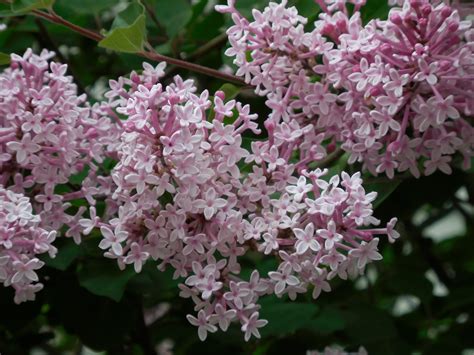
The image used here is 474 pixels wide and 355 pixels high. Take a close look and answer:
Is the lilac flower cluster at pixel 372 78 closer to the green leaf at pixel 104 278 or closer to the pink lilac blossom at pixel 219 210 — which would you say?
the pink lilac blossom at pixel 219 210

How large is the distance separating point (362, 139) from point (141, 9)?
0.46 meters

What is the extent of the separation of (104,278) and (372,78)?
1.87 ft

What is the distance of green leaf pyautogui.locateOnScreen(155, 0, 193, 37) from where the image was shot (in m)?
1.77

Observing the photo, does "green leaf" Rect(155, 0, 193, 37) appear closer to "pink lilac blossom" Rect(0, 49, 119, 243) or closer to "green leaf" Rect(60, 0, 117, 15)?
"green leaf" Rect(60, 0, 117, 15)

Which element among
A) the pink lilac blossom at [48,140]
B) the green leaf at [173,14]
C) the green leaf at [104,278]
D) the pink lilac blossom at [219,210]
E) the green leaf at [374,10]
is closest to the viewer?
the pink lilac blossom at [219,210]

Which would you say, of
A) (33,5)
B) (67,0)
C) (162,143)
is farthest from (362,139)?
(67,0)

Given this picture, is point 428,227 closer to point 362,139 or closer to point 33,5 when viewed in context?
point 362,139

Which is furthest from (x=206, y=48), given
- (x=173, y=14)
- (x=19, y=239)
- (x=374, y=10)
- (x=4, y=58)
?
(x=19, y=239)

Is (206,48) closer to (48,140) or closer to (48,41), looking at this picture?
(48,41)

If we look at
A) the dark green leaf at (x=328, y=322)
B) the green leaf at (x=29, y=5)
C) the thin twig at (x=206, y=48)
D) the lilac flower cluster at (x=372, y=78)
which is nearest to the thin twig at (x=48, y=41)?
the thin twig at (x=206, y=48)

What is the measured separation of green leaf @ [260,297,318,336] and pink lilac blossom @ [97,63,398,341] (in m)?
0.40

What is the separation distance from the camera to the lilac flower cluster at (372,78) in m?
1.24

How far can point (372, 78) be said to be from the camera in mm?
1235

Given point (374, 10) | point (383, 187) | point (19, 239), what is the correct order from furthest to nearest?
point (374, 10)
point (383, 187)
point (19, 239)
